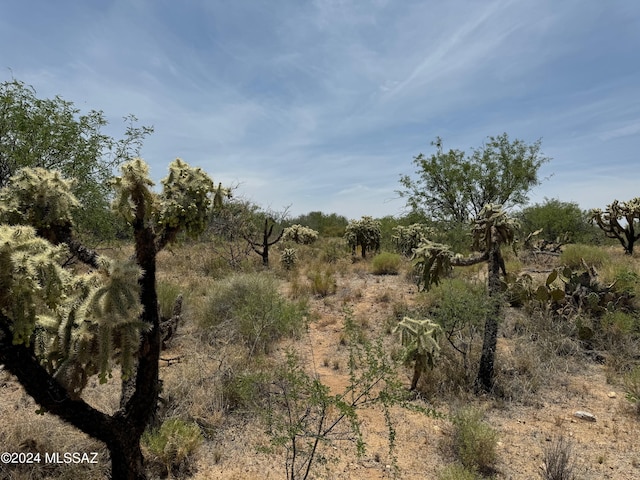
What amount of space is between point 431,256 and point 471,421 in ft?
7.15

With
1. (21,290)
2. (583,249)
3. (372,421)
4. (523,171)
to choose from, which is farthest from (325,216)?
(21,290)

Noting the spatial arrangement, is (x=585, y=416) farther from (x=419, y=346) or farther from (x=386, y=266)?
(x=386, y=266)

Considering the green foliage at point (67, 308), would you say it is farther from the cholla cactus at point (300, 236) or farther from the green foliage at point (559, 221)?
the green foliage at point (559, 221)

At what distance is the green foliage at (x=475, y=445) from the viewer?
3732 mm

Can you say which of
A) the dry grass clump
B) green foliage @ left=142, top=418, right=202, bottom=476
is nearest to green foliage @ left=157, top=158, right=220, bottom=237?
green foliage @ left=142, top=418, right=202, bottom=476

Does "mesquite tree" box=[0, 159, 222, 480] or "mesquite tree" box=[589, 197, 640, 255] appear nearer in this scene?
"mesquite tree" box=[0, 159, 222, 480]

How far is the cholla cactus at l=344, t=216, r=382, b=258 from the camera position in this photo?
1702 cm

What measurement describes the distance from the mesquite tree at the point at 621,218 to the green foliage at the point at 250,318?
15.5 meters

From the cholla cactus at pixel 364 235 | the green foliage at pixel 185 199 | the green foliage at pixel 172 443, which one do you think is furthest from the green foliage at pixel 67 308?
the cholla cactus at pixel 364 235

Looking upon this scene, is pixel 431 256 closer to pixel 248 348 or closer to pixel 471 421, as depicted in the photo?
pixel 471 421

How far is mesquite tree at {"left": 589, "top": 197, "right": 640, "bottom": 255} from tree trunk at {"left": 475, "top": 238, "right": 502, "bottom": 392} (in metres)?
14.4

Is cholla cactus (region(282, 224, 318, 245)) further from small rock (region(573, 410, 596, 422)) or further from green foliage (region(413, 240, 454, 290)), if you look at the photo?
small rock (region(573, 410, 596, 422))

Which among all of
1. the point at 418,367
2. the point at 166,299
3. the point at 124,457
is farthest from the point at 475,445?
the point at 166,299

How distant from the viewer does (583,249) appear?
12047mm
